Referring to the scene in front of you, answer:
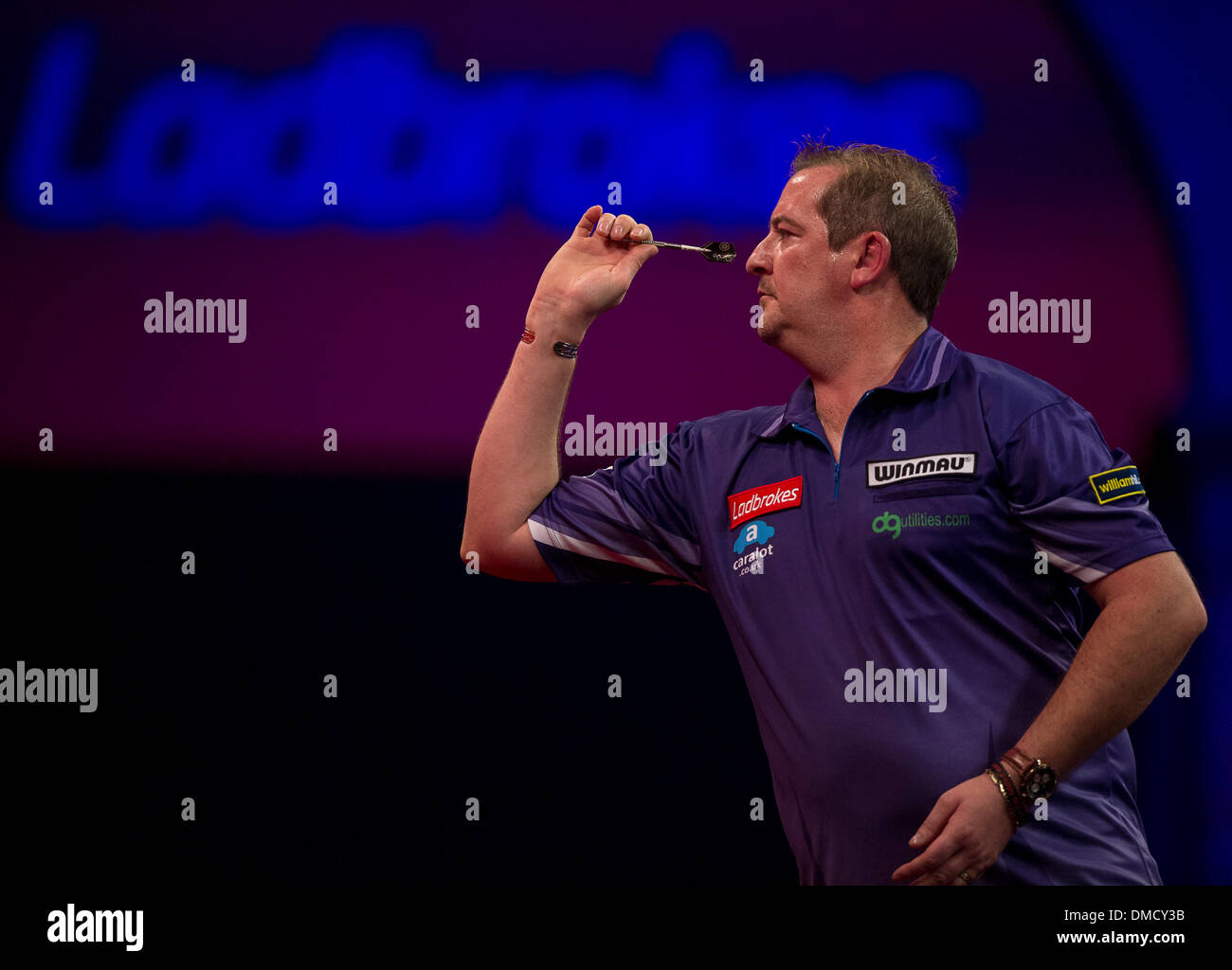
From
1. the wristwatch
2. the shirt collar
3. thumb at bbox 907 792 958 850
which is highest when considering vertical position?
the shirt collar

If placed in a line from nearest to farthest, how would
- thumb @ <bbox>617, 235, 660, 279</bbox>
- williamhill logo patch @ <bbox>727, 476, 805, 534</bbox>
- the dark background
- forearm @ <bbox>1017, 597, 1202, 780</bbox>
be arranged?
forearm @ <bbox>1017, 597, 1202, 780</bbox> < williamhill logo patch @ <bbox>727, 476, 805, 534</bbox> < thumb @ <bbox>617, 235, 660, 279</bbox> < the dark background

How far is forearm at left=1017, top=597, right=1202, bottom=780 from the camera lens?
1856mm

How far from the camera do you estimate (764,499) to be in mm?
2148

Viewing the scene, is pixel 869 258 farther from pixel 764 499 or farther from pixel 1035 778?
pixel 1035 778

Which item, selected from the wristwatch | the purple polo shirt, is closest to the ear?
the purple polo shirt

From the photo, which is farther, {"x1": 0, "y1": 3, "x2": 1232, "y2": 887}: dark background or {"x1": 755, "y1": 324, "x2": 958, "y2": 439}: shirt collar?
{"x1": 0, "y1": 3, "x2": 1232, "y2": 887}: dark background

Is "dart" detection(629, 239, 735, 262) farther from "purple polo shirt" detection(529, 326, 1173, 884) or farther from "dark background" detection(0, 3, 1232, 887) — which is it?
"purple polo shirt" detection(529, 326, 1173, 884)

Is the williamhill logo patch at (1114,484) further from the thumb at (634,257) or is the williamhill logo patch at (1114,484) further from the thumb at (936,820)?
the thumb at (634,257)

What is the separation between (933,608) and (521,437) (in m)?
0.84

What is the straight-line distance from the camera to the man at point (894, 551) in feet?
6.19

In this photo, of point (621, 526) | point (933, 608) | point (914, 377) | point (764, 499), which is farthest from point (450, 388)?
point (933, 608)

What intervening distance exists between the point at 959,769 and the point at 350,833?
1.63 m

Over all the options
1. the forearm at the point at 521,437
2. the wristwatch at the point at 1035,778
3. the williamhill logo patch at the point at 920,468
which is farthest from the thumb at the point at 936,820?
the forearm at the point at 521,437

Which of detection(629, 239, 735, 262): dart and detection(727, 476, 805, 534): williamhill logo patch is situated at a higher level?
detection(629, 239, 735, 262): dart
